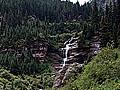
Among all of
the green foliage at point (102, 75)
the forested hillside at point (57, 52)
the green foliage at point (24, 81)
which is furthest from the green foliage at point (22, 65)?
the green foliage at point (102, 75)

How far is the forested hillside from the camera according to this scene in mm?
47312

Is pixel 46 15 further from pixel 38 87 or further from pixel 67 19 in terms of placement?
pixel 38 87

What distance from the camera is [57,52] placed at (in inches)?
4692

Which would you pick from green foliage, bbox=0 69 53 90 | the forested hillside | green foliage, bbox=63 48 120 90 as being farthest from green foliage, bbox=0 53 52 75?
green foliage, bbox=63 48 120 90

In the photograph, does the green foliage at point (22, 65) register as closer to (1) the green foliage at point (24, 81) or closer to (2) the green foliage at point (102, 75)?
(1) the green foliage at point (24, 81)

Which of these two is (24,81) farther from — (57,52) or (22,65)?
(57,52)

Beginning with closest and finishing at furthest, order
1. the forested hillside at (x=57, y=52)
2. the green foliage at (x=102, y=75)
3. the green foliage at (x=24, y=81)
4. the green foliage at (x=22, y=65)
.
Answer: the green foliage at (x=102, y=75) < the forested hillside at (x=57, y=52) < the green foliage at (x=24, y=81) < the green foliage at (x=22, y=65)

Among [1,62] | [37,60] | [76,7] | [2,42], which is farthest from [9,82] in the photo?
[76,7]

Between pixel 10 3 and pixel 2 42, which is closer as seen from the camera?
pixel 2 42

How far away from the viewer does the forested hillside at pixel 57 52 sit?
4731 cm

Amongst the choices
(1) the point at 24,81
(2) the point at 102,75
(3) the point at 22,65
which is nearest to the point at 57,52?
(3) the point at 22,65

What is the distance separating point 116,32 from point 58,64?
45317mm

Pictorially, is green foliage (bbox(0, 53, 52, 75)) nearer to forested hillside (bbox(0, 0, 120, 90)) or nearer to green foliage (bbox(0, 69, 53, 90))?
forested hillside (bbox(0, 0, 120, 90))

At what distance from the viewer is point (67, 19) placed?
597 ft
